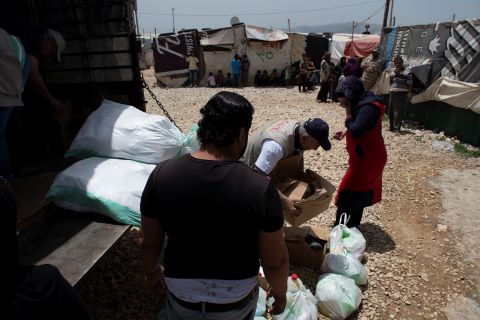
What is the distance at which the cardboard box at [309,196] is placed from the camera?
2.78 meters

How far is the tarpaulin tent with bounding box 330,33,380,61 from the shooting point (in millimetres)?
16594

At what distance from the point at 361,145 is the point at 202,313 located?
2.34 meters

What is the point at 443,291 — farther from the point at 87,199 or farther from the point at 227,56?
the point at 227,56

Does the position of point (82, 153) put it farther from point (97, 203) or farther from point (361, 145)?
point (361, 145)

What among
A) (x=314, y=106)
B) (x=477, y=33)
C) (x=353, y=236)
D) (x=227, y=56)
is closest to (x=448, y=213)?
(x=353, y=236)

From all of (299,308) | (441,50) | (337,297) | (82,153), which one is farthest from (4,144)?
(441,50)

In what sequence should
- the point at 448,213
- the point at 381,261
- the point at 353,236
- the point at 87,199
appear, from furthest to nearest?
the point at 448,213, the point at 381,261, the point at 353,236, the point at 87,199

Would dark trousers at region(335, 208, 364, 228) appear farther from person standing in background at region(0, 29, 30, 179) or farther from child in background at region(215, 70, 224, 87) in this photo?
child in background at region(215, 70, 224, 87)

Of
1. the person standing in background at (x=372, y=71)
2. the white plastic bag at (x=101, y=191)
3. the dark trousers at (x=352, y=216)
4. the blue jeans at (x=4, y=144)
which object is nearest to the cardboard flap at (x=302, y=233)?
the dark trousers at (x=352, y=216)

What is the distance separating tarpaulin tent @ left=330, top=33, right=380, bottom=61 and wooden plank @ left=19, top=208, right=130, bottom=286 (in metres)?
15.8

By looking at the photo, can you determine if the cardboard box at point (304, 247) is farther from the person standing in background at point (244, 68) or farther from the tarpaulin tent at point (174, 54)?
the tarpaulin tent at point (174, 54)

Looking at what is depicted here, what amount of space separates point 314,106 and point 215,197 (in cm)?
1027

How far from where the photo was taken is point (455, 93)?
7160 millimetres

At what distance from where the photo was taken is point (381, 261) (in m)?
3.42
